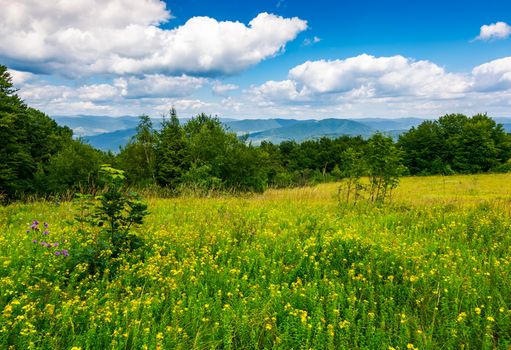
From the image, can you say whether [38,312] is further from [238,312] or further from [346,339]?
[346,339]

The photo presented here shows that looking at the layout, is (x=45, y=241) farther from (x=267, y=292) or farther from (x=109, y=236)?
(x=267, y=292)

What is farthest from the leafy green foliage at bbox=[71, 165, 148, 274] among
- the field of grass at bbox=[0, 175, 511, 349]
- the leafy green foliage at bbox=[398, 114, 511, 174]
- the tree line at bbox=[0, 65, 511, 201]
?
the leafy green foliage at bbox=[398, 114, 511, 174]

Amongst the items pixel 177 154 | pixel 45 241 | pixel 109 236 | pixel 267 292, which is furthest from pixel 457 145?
pixel 45 241

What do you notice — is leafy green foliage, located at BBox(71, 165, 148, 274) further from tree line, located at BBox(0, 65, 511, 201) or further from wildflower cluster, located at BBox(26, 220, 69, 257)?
tree line, located at BBox(0, 65, 511, 201)

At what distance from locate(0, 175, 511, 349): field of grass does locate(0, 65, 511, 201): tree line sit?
776 inches

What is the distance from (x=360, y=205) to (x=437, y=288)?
653cm

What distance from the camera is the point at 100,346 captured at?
9.33 feet

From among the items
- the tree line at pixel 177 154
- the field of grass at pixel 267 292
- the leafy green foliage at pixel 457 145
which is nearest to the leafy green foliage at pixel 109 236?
the field of grass at pixel 267 292

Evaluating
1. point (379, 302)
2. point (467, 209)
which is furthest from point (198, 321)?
point (467, 209)

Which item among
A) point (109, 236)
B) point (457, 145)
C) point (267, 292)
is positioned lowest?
point (267, 292)

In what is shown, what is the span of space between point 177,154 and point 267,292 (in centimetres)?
5292

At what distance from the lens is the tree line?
3538 cm

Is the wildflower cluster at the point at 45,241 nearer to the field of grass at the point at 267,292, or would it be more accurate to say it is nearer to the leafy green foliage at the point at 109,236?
the field of grass at the point at 267,292

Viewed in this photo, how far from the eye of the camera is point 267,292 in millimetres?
3916
